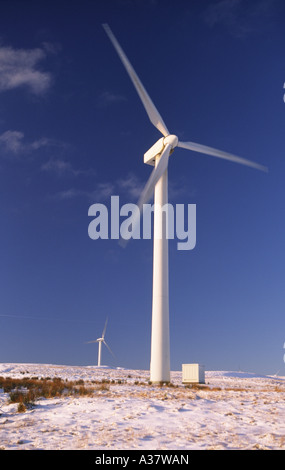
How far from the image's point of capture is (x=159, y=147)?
34.7m

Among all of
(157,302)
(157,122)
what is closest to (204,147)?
(157,122)

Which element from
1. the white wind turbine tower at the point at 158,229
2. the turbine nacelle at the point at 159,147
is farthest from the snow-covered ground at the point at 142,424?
the turbine nacelle at the point at 159,147

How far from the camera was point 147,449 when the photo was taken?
1161cm

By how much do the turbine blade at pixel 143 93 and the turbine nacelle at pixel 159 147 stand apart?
1.07 meters

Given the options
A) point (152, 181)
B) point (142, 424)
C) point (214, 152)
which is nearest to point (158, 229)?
point (152, 181)

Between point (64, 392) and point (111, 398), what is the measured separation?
4646mm

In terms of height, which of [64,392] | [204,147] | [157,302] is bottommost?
[64,392]

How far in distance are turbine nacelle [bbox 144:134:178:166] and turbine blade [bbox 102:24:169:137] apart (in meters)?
1.07

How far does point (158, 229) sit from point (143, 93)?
12669 mm

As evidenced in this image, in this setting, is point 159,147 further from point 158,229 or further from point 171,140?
point 158,229

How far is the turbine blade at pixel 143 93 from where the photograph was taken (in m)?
32.9

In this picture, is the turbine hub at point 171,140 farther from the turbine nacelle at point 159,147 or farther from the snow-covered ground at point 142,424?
the snow-covered ground at point 142,424
